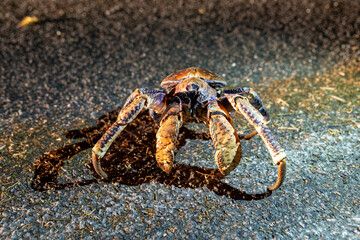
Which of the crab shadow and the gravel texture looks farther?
the crab shadow

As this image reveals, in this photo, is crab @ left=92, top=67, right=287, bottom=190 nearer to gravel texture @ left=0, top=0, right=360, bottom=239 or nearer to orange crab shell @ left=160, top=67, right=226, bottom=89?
orange crab shell @ left=160, top=67, right=226, bottom=89

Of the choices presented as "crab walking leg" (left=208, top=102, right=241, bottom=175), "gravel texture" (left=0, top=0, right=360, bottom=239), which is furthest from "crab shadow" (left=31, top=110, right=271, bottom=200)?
"crab walking leg" (left=208, top=102, right=241, bottom=175)

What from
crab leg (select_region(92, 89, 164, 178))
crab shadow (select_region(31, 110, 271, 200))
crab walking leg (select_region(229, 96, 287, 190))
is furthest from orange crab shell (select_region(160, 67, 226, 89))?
crab shadow (select_region(31, 110, 271, 200))

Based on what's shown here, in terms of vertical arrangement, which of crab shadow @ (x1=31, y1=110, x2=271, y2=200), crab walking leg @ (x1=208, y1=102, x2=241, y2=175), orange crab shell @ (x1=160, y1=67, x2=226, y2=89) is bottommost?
crab shadow @ (x1=31, y1=110, x2=271, y2=200)

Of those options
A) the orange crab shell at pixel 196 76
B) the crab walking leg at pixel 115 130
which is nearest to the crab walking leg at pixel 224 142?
the orange crab shell at pixel 196 76

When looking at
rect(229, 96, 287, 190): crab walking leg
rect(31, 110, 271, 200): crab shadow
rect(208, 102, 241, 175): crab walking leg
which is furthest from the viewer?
rect(31, 110, 271, 200): crab shadow

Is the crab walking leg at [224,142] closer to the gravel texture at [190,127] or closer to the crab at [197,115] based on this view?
the crab at [197,115]

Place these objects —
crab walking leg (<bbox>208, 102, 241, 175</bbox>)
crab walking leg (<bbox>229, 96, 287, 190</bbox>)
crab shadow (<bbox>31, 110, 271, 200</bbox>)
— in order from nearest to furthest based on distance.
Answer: crab walking leg (<bbox>229, 96, 287, 190</bbox>) < crab walking leg (<bbox>208, 102, 241, 175</bbox>) < crab shadow (<bbox>31, 110, 271, 200</bbox>)

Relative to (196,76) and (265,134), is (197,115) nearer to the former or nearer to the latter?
(196,76)

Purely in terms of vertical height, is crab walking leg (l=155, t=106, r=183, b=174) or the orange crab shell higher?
the orange crab shell
